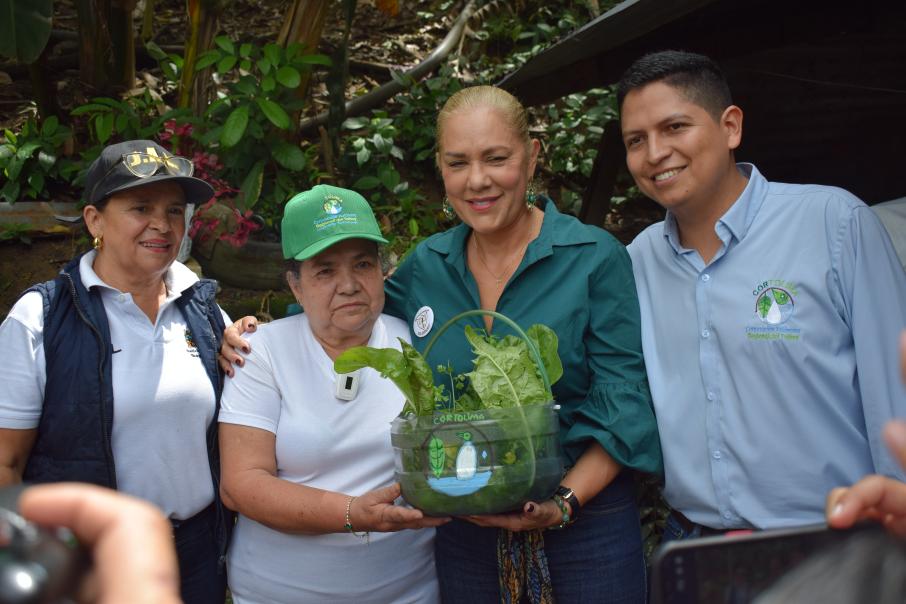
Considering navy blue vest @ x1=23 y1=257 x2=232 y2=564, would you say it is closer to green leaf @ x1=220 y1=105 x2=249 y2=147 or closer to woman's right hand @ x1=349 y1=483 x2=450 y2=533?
woman's right hand @ x1=349 y1=483 x2=450 y2=533

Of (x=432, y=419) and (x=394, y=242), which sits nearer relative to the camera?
(x=432, y=419)

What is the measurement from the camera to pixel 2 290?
620 cm

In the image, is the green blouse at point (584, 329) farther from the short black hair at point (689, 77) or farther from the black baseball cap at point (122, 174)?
the black baseball cap at point (122, 174)

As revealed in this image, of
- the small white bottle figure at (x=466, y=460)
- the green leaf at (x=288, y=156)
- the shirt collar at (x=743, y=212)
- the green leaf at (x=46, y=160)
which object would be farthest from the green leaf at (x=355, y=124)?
the small white bottle figure at (x=466, y=460)

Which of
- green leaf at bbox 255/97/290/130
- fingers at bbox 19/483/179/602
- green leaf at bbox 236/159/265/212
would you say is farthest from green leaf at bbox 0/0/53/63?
fingers at bbox 19/483/179/602

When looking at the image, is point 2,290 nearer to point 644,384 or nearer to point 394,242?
point 394,242

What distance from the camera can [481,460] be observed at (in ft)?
7.04

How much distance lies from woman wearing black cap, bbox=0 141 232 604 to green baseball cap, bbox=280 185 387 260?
1.39ft

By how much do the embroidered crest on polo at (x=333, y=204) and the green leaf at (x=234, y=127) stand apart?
305 cm

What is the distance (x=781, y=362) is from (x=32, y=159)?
6.08 meters

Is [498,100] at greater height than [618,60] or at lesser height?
lesser

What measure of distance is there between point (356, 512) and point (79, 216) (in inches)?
192

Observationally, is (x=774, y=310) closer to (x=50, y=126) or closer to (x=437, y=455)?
(x=437, y=455)

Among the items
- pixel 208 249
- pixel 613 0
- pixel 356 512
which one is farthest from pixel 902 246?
pixel 613 0
